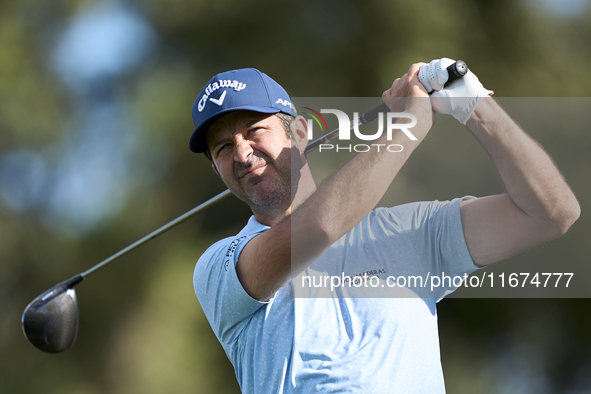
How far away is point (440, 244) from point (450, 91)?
0.35 metres

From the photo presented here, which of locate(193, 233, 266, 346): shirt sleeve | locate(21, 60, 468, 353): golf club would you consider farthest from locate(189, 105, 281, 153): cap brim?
locate(21, 60, 468, 353): golf club

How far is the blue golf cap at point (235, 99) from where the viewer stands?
4.98 ft

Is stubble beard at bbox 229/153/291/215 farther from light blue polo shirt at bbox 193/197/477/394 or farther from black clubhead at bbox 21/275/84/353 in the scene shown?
black clubhead at bbox 21/275/84/353

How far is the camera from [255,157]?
4.84ft

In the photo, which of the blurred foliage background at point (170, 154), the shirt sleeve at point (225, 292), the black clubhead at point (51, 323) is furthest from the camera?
the blurred foliage background at point (170, 154)

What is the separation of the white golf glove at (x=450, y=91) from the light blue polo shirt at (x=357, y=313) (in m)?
0.26

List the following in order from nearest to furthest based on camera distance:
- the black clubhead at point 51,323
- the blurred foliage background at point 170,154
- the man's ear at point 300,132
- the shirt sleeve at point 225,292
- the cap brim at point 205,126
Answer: the shirt sleeve at point 225,292
the cap brim at point 205,126
the man's ear at point 300,132
the black clubhead at point 51,323
the blurred foliage background at point 170,154

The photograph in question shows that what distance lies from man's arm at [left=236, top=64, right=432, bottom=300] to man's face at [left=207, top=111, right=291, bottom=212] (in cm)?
19

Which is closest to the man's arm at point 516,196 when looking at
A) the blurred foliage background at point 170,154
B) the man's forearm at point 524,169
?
the man's forearm at point 524,169

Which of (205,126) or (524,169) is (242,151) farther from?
(524,169)

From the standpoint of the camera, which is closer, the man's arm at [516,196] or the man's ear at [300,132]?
the man's arm at [516,196]

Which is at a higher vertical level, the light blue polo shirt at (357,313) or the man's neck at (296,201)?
the man's neck at (296,201)

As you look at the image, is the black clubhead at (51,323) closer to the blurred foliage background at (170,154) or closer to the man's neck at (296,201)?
the man's neck at (296,201)

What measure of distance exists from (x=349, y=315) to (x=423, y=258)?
23 centimetres
